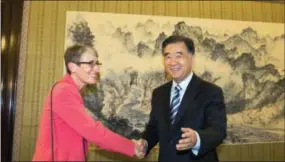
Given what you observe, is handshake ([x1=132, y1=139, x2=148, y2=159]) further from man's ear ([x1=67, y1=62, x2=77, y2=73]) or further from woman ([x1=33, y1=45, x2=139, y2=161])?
man's ear ([x1=67, y1=62, x2=77, y2=73])

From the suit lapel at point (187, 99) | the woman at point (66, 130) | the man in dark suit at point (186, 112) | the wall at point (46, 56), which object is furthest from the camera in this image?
the wall at point (46, 56)

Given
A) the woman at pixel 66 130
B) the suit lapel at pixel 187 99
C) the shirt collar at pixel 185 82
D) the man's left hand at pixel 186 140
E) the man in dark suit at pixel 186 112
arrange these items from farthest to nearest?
the shirt collar at pixel 185 82, the suit lapel at pixel 187 99, the man in dark suit at pixel 186 112, the man's left hand at pixel 186 140, the woman at pixel 66 130

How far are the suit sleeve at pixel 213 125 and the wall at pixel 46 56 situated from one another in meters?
1.23

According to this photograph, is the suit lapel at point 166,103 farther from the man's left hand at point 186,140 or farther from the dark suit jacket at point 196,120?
the man's left hand at point 186,140

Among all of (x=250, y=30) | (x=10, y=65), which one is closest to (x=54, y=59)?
(x=10, y=65)

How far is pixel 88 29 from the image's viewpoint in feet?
7.98

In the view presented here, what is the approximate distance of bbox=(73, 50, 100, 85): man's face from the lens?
1164 millimetres

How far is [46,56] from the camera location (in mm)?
2389

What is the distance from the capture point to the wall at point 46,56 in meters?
2.31

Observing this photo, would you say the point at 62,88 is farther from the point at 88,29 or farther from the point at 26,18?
the point at 26,18

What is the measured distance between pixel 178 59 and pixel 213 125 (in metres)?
0.46

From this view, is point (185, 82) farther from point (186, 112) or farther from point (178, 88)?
point (186, 112)

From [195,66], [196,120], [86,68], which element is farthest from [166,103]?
[195,66]

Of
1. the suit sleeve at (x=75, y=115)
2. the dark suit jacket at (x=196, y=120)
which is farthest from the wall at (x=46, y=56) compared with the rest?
the suit sleeve at (x=75, y=115)
